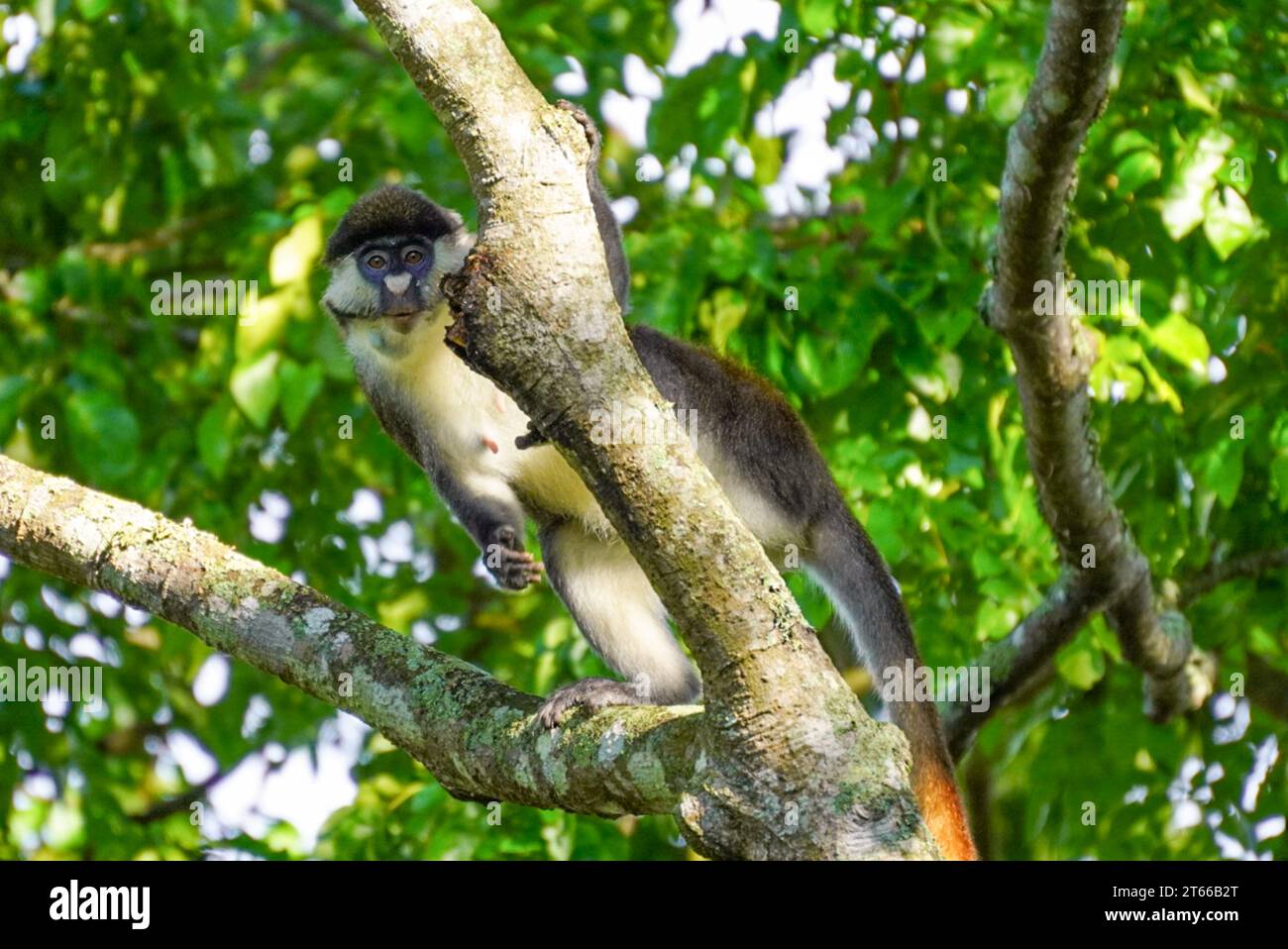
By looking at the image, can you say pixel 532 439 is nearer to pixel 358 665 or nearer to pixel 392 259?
pixel 358 665

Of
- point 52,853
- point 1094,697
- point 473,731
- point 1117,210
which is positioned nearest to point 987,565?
point 1117,210

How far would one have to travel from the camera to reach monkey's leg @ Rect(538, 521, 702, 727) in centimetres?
588

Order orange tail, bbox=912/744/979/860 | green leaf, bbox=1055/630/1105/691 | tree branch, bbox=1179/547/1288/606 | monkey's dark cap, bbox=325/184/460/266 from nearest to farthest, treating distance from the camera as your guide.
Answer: orange tail, bbox=912/744/979/860 → monkey's dark cap, bbox=325/184/460/266 → green leaf, bbox=1055/630/1105/691 → tree branch, bbox=1179/547/1288/606

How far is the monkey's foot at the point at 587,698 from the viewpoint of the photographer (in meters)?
4.19

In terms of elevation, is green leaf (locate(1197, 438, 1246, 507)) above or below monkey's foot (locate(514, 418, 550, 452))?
below

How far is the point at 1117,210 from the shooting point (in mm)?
6516

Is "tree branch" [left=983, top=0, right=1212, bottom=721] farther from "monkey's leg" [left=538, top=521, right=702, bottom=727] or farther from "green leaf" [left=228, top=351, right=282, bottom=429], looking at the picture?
"green leaf" [left=228, top=351, right=282, bottom=429]

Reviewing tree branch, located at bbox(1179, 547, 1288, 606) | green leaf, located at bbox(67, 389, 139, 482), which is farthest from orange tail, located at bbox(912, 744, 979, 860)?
green leaf, located at bbox(67, 389, 139, 482)

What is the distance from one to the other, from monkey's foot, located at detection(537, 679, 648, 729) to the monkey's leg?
719 millimetres

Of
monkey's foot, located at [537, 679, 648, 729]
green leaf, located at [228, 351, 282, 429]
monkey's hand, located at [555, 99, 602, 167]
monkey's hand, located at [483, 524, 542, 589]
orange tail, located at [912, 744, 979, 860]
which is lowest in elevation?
orange tail, located at [912, 744, 979, 860]

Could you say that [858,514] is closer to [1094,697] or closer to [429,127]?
[1094,697]

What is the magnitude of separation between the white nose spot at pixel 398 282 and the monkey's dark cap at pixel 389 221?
0.27 meters

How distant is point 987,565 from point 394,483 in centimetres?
368

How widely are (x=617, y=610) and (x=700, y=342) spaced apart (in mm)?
1518
